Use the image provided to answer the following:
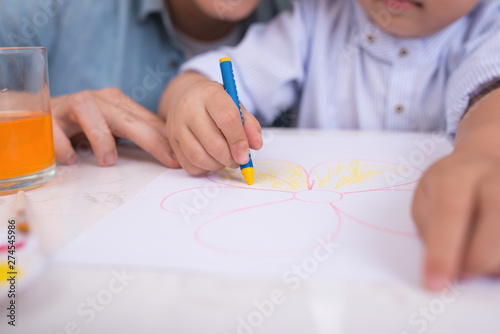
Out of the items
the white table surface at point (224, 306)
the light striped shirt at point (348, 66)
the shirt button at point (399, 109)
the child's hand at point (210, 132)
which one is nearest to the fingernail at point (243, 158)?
the child's hand at point (210, 132)

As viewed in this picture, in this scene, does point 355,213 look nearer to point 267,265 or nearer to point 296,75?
point 267,265

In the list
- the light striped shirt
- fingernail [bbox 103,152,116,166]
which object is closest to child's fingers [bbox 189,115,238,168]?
fingernail [bbox 103,152,116,166]

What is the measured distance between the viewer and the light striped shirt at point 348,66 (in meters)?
0.65

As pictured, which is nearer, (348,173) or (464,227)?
(464,227)

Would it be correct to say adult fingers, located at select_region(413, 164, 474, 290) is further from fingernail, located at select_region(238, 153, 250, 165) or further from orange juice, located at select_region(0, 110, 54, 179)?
orange juice, located at select_region(0, 110, 54, 179)

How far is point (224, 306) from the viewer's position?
0.74 feet

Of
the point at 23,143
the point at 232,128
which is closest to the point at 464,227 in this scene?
the point at 232,128

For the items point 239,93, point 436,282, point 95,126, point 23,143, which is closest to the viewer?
point 436,282

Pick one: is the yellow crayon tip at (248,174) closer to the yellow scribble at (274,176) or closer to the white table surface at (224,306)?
the yellow scribble at (274,176)

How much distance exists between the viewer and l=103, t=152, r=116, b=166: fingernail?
1.51 ft

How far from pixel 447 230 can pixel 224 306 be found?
0.41 feet

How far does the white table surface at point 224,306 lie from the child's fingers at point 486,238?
11 millimetres

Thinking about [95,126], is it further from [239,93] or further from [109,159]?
[239,93]

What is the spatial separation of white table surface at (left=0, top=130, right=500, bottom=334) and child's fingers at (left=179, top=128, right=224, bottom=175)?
18 cm
